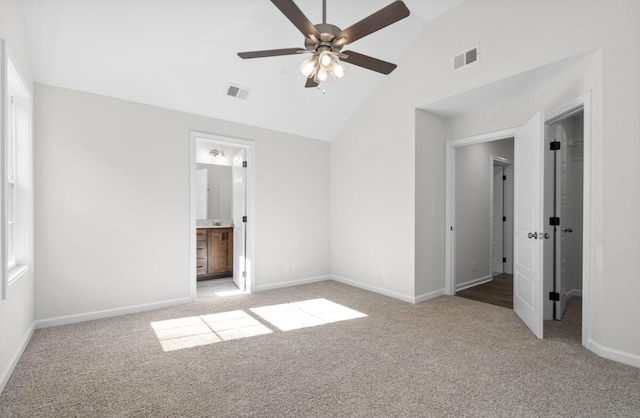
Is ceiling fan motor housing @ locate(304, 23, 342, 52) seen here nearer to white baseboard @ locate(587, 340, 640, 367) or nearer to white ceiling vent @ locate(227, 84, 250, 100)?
white ceiling vent @ locate(227, 84, 250, 100)

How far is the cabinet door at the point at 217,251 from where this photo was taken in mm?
→ 5734

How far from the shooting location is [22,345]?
8.85 ft

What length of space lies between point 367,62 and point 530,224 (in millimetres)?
2364

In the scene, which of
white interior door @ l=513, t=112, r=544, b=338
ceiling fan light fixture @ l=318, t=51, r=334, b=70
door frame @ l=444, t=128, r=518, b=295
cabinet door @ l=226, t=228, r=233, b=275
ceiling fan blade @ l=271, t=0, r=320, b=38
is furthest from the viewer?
cabinet door @ l=226, t=228, r=233, b=275

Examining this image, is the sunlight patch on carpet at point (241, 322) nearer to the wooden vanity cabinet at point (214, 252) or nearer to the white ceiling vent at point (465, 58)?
the wooden vanity cabinet at point (214, 252)

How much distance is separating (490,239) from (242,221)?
432 cm

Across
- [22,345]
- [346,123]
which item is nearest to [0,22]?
[22,345]

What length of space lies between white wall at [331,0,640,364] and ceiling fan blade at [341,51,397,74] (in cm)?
139

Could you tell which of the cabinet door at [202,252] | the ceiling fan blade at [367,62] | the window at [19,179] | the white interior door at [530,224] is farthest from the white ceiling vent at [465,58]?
the cabinet door at [202,252]

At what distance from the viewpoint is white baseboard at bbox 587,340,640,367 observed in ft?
8.11

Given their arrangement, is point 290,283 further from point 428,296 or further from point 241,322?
point 428,296

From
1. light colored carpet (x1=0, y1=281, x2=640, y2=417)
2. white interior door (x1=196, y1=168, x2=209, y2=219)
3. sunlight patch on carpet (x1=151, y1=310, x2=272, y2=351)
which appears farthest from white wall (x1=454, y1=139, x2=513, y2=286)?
white interior door (x1=196, y1=168, x2=209, y2=219)

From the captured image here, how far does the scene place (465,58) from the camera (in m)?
3.61

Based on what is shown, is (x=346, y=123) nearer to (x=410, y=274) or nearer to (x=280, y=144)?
(x=280, y=144)
